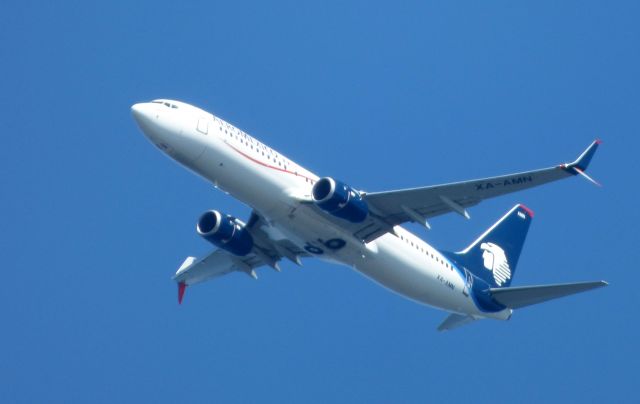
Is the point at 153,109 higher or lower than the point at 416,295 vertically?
higher

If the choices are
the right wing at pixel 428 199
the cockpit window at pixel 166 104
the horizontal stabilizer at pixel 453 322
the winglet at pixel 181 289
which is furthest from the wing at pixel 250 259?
the horizontal stabilizer at pixel 453 322

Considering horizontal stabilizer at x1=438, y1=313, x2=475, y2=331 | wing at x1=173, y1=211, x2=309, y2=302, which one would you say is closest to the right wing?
wing at x1=173, y1=211, x2=309, y2=302

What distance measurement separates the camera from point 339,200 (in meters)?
36.6

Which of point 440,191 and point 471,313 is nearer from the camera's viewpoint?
point 440,191

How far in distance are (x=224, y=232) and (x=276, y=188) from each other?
458 centimetres

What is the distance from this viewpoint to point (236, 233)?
41.2m

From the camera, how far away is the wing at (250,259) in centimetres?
4200

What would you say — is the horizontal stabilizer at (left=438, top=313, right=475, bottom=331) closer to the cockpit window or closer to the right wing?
the right wing

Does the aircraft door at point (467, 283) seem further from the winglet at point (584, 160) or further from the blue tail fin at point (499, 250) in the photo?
the winglet at point (584, 160)

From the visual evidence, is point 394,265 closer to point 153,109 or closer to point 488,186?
point 488,186

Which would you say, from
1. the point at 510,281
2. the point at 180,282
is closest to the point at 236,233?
the point at 180,282

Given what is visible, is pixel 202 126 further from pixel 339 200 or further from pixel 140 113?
pixel 339 200

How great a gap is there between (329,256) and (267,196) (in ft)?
13.9

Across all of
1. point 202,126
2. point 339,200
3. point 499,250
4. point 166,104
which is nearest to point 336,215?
point 339,200
